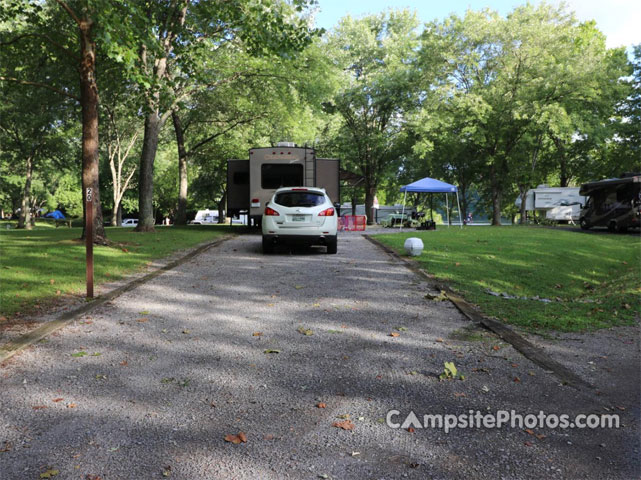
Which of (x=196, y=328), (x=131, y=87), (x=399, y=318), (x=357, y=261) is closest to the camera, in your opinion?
(x=196, y=328)

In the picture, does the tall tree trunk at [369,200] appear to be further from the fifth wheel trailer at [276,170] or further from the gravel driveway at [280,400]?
the gravel driveway at [280,400]

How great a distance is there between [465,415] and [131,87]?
23.3 meters

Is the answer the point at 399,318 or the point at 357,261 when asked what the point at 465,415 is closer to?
the point at 399,318

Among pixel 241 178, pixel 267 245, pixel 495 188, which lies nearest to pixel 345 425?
pixel 267 245

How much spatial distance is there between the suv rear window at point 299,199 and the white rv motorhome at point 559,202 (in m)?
31.4

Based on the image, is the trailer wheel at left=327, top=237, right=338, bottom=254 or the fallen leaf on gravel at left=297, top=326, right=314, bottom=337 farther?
the trailer wheel at left=327, top=237, right=338, bottom=254

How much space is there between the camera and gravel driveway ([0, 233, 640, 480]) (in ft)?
9.18

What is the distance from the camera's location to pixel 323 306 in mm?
6852

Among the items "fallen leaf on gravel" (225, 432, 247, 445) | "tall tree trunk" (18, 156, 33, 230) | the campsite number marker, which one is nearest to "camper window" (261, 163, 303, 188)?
the campsite number marker

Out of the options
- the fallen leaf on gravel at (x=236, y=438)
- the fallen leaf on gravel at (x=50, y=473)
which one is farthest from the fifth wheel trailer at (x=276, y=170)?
the fallen leaf on gravel at (x=50, y=473)

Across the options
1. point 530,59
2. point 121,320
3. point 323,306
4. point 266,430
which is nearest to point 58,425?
point 266,430

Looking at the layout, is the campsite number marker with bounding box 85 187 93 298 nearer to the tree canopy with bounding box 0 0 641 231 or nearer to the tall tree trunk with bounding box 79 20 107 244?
the tall tree trunk with bounding box 79 20 107 244

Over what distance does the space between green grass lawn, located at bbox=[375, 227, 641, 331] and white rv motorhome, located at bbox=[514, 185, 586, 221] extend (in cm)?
2310

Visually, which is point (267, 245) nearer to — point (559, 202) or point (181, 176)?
point (181, 176)
